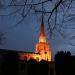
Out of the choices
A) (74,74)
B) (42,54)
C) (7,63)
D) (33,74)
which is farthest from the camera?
(42,54)

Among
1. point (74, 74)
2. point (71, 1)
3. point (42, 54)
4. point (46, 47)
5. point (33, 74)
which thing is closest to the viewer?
point (71, 1)

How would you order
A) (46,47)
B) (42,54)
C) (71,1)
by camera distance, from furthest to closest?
(46,47) → (42,54) → (71,1)

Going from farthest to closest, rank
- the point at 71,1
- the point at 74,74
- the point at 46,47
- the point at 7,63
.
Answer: the point at 46,47 < the point at 7,63 < the point at 74,74 < the point at 71,1

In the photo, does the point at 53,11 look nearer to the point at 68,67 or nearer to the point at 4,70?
the point at 68,67

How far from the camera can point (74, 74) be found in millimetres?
18484

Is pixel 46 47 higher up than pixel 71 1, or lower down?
higher up

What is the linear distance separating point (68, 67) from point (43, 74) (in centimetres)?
1122

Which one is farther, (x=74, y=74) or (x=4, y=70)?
(x=4, y=70)

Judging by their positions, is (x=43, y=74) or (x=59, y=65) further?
(x=43, y=74)

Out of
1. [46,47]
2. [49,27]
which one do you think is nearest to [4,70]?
[49,27]

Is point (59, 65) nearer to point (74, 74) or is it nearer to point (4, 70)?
point (74, 74)

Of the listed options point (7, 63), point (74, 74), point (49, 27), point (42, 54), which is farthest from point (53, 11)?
point (42, 54)

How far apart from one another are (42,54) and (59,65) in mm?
79992

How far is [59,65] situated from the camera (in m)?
19.5
